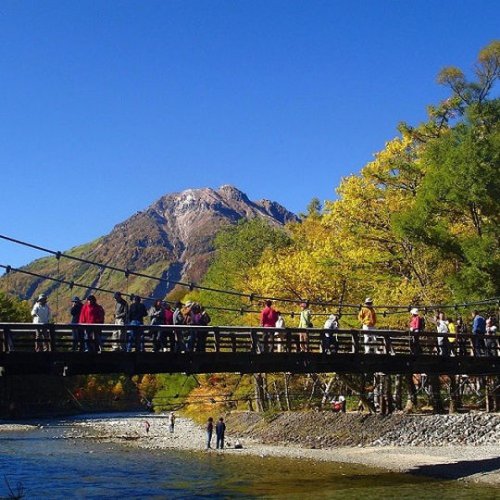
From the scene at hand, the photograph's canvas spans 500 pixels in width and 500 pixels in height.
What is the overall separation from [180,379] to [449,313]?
41740 millimetres

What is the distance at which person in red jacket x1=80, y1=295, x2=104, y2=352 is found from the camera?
21.9m

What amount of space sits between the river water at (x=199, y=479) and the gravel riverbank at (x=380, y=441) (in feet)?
5.20

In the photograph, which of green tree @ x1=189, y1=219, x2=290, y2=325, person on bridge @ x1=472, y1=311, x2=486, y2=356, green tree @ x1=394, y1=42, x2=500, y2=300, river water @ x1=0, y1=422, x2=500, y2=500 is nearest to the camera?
river water @ x1=0, y1=422, x2=500, y2=500

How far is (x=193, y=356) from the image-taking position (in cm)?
2339

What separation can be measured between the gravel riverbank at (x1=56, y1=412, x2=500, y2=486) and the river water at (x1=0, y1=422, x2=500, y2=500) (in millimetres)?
1585

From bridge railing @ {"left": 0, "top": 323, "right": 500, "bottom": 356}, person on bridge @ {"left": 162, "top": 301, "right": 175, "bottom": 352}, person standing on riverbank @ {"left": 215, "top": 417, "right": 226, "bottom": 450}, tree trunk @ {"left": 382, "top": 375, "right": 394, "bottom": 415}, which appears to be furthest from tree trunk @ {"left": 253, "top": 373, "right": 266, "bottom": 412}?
person on bridge @ {"left": 162, "top": 301, "right": 175, "bottom": 352}

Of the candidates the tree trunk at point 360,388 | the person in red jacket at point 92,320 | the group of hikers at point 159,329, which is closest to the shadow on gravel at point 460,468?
the group of hikers at point 159,329

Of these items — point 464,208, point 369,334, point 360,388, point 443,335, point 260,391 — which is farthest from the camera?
point 260,391

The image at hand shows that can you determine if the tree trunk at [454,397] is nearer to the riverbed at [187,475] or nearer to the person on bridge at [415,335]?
the riverbed at [187,475]

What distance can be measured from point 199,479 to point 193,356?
892cm

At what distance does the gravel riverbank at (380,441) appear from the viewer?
30141mm

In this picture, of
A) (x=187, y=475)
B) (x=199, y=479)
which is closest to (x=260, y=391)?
(x=187, y=475)

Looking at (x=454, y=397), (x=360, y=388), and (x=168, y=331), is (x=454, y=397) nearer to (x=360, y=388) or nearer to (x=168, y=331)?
(x=360, y=388)

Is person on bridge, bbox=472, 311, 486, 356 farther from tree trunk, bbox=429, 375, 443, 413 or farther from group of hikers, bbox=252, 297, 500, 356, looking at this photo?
tree trunk, bbox=429, 375, 443, 413
